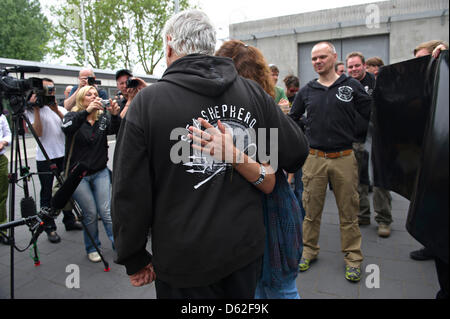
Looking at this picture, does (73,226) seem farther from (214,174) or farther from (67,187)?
(214,174)

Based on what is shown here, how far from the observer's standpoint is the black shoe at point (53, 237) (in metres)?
3.85

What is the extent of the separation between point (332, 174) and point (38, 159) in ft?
11.5

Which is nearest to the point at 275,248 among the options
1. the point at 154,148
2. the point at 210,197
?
the point at 210,197

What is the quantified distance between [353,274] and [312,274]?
35cm

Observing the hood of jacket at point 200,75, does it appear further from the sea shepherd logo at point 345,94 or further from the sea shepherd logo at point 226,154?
the sea shepherd logo at point 345,94

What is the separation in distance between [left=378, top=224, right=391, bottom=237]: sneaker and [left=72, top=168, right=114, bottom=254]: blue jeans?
10.00 ft

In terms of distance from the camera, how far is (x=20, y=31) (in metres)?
26.9

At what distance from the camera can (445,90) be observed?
963 mm

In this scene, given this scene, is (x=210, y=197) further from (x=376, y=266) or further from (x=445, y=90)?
(x=376, y=266)

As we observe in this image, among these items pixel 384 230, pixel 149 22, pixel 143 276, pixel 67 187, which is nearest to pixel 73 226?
pixel 67 187

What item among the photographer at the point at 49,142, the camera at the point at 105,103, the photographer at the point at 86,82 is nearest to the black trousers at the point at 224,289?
the camera at the point at 105,103

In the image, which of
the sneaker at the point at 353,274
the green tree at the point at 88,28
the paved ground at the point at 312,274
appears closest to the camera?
the paved ground at the point at 312,274

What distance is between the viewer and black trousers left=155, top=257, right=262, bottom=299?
1.34m

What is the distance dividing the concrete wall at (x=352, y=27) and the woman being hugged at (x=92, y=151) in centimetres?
1326
